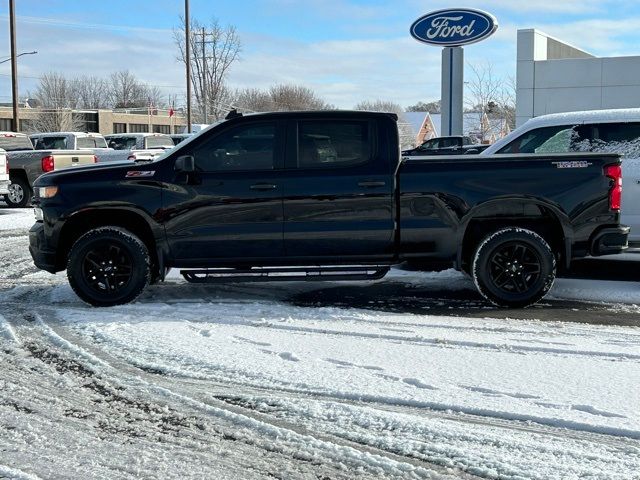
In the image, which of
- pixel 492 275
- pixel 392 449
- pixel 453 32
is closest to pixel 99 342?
pixel 392 449

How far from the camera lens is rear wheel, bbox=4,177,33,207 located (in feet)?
61.9

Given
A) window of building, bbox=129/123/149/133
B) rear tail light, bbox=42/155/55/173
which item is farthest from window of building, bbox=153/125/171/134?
rear tail light, bbox=42/155/55/173

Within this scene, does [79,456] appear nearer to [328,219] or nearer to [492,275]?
[328,219]

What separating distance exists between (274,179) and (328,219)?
0.65 meters

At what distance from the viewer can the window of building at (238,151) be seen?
297 inches

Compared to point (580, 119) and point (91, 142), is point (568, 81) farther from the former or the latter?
point (580, 119)

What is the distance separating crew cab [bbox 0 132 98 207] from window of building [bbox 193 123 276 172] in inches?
462

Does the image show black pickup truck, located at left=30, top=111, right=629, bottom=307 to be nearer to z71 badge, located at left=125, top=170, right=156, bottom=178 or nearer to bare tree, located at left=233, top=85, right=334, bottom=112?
z71 badge, located at left=125, top=170, right=156, bottom=178

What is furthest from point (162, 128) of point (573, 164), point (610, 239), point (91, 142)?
point (610, 239)

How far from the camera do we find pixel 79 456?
405 cm

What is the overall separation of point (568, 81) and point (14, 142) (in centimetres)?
1993

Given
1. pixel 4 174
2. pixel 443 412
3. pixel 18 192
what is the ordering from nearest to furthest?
pixel 443 412, pixel 4 174, pixel 18 192

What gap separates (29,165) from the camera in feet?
60.9

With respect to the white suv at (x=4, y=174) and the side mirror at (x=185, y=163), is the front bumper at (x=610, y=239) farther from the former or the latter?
the white suv at (x=4, y=174)
